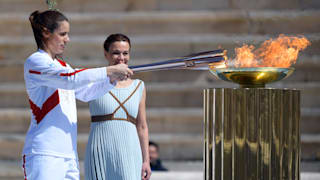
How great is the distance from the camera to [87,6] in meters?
8.12

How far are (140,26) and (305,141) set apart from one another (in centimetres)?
253

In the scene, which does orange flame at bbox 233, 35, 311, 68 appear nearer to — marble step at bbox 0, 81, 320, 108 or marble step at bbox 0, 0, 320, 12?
marble step at bbox 0, 81, 320, 108

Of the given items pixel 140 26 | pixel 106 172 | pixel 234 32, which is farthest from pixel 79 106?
pixel 106 172

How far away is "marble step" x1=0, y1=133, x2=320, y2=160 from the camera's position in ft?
22.9

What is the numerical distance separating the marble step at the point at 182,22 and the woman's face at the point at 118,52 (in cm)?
346

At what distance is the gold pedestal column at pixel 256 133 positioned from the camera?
3.22 meters

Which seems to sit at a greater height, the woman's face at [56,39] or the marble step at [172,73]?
the woman's face at [56,39]

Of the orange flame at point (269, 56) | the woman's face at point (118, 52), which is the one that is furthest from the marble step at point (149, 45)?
the orange flame at point (269, 56)

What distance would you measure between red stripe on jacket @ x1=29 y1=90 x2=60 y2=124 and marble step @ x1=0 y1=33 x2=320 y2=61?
415 centimetres

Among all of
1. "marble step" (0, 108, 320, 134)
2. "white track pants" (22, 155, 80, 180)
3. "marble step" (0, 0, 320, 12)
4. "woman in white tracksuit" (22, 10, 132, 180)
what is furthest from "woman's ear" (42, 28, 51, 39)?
"marble step" (0, 0, 320, 12)

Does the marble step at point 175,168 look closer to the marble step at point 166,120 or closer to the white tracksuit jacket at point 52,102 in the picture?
the marble step at point 166,120

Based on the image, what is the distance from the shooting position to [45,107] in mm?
3527

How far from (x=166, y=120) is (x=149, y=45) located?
104 cm

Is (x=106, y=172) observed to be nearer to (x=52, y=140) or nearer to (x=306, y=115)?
(x=52, y=140)
